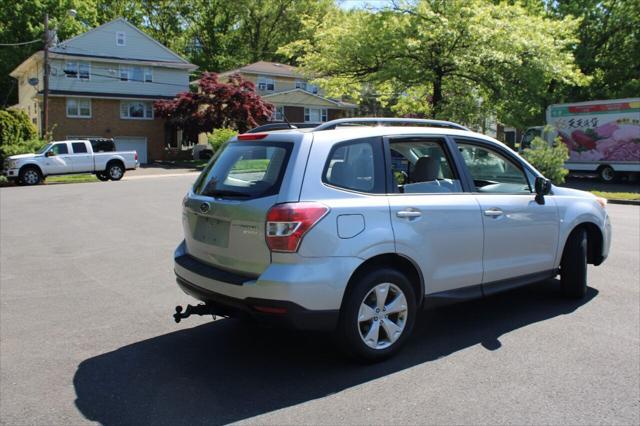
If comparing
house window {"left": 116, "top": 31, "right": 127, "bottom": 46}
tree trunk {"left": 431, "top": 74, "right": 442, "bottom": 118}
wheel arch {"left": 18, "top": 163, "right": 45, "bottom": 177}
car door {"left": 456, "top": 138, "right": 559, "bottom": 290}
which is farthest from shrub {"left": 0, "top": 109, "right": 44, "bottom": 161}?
car door {"left": 456, "top": 138, "right": 559, "bottom": 290}

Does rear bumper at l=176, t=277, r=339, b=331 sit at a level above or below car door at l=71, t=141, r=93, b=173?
below

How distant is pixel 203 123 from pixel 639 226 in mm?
32088

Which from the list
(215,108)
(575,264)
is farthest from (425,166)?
(215,108)

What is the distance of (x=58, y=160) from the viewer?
2578cm

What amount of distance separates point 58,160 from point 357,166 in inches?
964

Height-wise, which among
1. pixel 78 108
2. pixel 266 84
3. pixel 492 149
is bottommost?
pixel 492 149

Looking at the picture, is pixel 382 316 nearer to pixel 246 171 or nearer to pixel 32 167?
pixel 246 171

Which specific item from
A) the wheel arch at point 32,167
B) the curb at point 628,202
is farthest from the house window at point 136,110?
the curb at point 628,202

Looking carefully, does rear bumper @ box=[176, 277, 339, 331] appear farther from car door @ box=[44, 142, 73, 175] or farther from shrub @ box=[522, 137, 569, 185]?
car door @ box=[44, 142, 73, 175]

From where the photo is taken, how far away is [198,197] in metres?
4.75

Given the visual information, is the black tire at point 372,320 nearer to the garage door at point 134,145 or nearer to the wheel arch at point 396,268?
the wheel arch at point 396,268

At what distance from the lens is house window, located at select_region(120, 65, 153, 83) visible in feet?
139

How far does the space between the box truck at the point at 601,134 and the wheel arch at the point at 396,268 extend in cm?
2048

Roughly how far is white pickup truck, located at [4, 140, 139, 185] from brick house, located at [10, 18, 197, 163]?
14133mm
